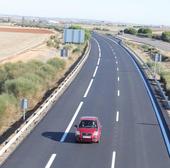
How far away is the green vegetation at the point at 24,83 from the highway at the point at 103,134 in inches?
92.3

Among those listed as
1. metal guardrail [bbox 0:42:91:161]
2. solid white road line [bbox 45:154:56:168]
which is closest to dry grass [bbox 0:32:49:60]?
metal guardrail [bbox 0:42:91:161]

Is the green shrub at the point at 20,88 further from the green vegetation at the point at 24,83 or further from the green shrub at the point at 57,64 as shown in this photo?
the green shrub at the point at 57,64

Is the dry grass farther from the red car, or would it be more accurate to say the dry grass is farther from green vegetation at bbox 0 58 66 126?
the red car

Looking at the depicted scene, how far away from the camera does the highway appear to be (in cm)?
2183

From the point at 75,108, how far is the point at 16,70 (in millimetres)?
19480

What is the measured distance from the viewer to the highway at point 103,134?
71.6 feet

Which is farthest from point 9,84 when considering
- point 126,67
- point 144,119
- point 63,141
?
point 126,67

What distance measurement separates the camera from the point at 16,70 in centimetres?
5297

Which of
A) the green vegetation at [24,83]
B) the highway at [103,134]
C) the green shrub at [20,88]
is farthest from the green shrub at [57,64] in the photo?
the green shrub at [20,88]

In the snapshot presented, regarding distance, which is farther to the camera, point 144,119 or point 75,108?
point 75,108

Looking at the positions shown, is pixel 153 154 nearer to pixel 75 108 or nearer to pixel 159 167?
pixel 159 167

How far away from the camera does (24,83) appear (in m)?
39.4

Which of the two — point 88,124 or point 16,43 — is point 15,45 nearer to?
point 16,43

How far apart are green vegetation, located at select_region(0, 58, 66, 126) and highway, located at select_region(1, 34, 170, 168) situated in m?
2.35
